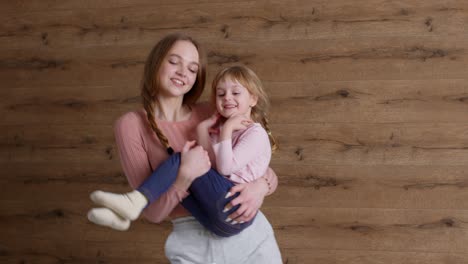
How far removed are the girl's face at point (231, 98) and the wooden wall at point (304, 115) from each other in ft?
3.90

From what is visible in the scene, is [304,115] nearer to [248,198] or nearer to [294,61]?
[294,61]

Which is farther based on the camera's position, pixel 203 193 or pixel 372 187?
pixel 372 187

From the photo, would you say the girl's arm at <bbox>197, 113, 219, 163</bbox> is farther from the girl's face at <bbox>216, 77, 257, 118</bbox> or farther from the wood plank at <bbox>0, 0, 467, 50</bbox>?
the wood plank at <bbox>0, 0, 467, 50</bbox>

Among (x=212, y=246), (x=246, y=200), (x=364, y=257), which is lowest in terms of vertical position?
(x=364, y=257)

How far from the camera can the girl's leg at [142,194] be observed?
1.60 meters

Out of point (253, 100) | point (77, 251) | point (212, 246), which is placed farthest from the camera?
point (77, 251)

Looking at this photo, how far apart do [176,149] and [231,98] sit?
20 cm

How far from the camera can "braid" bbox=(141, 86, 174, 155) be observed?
5.83 feet

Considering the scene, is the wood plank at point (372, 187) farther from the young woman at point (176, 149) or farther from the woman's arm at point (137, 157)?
the woman's arm at point (137, 157)

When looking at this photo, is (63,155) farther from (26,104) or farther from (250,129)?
(250,129)

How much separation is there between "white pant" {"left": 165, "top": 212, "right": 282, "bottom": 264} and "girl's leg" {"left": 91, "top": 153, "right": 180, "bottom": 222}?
0.71 ft

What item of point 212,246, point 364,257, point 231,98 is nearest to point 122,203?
point 212,246

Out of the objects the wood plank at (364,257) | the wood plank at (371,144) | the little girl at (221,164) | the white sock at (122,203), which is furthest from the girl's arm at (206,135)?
the wood plank at (364,257)

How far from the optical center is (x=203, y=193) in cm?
170
